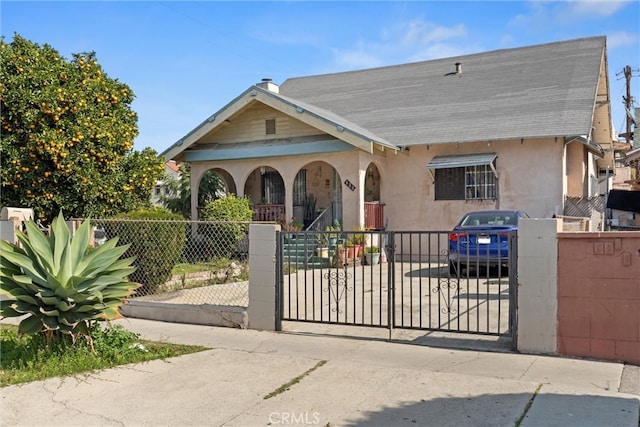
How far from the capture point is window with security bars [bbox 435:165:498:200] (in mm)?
16891

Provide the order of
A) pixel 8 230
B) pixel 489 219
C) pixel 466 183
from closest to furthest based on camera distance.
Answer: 1. pixel 8 230
2. pixel 489 219
3. pixel 466 183

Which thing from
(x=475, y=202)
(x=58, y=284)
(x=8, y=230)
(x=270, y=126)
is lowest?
(x=58, y=284)

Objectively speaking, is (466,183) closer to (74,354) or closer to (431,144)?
(431,144)

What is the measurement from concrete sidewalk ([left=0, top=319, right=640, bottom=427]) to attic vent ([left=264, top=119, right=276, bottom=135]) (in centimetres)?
1246

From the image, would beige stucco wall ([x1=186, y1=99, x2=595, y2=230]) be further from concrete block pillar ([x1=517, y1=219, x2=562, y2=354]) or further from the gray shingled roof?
concrete block pillar ([x1=517, y1=219, x2=562, y2=354])

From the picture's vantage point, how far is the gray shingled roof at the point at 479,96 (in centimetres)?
1639

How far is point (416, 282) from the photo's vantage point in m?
11.7

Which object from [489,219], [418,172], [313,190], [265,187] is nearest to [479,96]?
[418,172]

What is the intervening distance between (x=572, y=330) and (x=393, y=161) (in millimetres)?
→ 12508

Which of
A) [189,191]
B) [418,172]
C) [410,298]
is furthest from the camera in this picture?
[189,191]

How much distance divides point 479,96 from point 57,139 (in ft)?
44.5

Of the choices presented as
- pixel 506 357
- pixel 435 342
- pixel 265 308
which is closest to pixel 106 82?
pixel 265 308

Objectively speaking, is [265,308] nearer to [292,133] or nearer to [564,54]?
[292,133]

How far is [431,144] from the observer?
16984 mm
